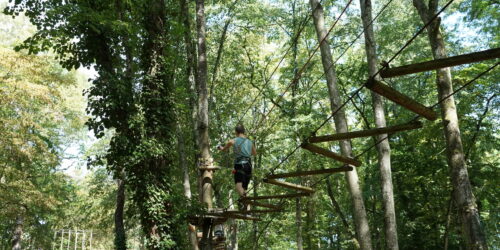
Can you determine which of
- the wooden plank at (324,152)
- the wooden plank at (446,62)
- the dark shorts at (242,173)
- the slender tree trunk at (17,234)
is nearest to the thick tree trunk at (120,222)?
the slender tree trunk at (17,234)

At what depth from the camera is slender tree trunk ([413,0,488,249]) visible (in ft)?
Result: 19.6

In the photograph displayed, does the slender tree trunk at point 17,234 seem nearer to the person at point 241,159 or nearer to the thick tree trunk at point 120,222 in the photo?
the thick tree trunk at point 120,222

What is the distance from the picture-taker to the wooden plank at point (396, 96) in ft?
8.68

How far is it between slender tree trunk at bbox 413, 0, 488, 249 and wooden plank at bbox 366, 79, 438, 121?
3988mm

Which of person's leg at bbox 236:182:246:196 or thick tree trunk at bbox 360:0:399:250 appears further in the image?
thick tree trunk at bbox 360:0:399:250

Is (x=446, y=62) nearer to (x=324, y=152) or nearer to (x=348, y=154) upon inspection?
(x=324, y=152)

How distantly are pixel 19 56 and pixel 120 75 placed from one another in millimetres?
7254

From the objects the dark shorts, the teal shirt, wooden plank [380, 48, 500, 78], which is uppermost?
the teal shirt

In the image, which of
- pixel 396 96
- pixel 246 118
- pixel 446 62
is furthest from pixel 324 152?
pixel 246 118

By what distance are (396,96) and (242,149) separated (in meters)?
4.00

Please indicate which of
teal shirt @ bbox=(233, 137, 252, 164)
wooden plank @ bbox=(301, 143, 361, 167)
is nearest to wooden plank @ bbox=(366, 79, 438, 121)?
wooden plank @ bbox=(301, 143, 361, 167)

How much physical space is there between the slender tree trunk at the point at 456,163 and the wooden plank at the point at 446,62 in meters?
4.65

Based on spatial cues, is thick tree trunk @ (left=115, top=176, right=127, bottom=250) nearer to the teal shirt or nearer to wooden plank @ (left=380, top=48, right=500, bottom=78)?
the teal shirt

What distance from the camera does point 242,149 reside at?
21.5 feet
